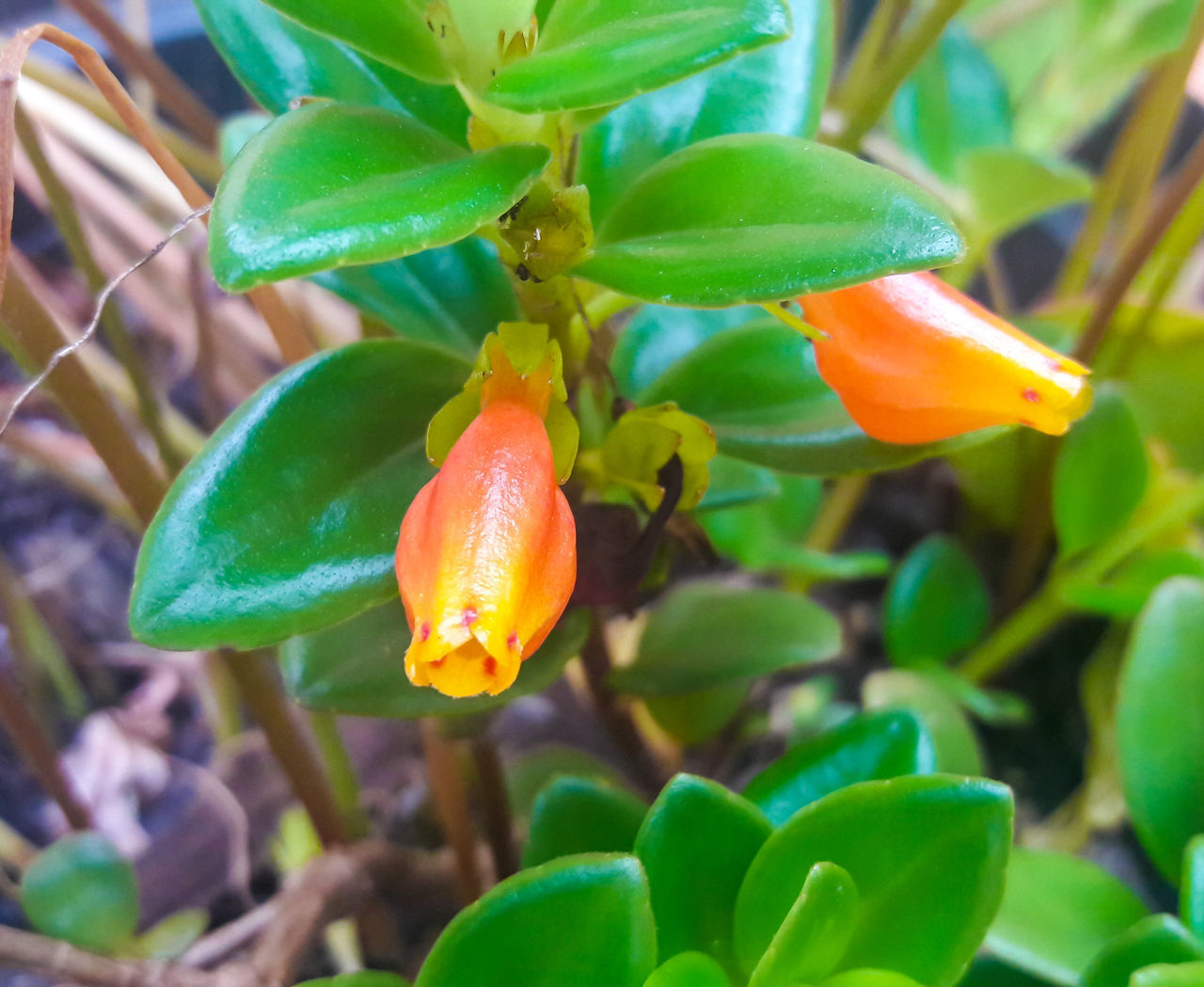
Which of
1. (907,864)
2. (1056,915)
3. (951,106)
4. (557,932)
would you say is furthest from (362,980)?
(951,106)

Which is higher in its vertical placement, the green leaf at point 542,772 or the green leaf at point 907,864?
the green leaf at point 907,864

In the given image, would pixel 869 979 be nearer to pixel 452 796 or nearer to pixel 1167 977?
pixel 1167 977

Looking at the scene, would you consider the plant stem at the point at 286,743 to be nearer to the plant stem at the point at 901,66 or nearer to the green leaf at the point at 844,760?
the green leaf at the point at 844,760

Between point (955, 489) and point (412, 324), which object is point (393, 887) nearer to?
point (412, 324)

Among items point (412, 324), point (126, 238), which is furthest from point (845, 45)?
point (412, 324)

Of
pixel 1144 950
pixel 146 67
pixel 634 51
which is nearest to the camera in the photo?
pixel 634 51

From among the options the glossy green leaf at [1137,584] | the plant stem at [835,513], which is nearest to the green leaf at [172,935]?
the plant stem at [835,513]

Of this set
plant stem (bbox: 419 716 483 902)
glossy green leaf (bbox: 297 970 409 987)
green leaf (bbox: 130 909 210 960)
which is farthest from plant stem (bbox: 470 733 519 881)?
green leaf (bbox: 130 909 210 960)
